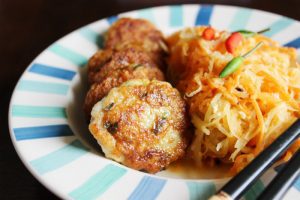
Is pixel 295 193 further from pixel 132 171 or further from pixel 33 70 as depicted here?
pixel 33 70

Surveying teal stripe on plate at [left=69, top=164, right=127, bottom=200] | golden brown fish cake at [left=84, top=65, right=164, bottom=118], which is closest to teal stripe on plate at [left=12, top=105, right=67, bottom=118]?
golden brown fish cake at [left=84, top=65, right=164, bottom=118]

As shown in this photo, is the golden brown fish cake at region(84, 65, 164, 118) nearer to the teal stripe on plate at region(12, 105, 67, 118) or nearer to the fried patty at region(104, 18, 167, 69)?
the teal stripe on plate at region(12, 105, 67, 118)

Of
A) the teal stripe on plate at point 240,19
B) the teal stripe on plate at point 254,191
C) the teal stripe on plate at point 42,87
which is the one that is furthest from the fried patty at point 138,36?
the teal stripe on plate at point 254,191

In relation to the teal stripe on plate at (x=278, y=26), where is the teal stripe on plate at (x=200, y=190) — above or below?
below

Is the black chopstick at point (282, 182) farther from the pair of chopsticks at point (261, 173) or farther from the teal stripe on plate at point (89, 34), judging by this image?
the teal stripe on plate at point (89, 34)

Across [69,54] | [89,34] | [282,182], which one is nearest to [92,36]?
[89,34]

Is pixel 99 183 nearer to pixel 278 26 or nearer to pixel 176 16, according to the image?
pixel 176 16
